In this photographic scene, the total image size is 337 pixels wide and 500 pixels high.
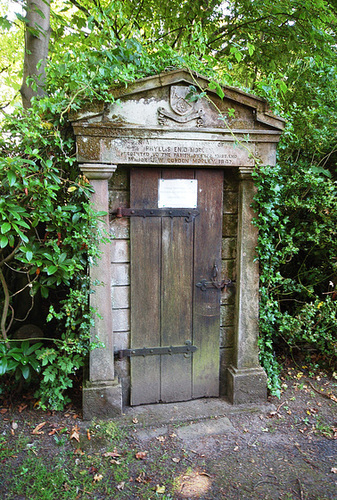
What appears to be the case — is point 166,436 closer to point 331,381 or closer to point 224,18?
point 331,381

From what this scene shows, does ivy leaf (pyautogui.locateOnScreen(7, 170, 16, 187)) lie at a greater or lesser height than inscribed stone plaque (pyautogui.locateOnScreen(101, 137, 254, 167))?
lesser

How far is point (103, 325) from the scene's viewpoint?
3.12 m

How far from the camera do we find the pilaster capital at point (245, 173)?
317cm

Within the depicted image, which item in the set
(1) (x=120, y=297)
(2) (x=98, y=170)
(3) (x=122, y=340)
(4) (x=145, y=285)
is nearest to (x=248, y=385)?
(3) (x=122, y=340)

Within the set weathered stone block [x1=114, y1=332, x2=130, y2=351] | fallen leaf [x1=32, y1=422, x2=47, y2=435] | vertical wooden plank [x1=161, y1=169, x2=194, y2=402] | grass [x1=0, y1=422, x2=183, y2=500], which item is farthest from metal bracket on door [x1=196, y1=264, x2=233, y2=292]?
fallen leaf [x1=32, y1=422, x2=47, y2=435]

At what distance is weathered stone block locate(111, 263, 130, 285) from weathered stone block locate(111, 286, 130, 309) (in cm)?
5

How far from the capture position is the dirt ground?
7.96 feet

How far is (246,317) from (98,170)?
77.6 inches

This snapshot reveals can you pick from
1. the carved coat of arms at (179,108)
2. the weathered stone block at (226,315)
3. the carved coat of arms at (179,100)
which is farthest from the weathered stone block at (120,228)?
the weathered stone block at (226,315)

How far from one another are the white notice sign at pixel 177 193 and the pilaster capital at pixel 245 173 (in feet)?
1.38

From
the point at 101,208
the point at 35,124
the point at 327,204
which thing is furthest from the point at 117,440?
the point at 327,204

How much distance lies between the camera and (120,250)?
3.18m

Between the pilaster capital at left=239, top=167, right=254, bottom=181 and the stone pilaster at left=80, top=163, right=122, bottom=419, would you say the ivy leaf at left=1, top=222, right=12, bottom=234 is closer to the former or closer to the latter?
the stone pilaster at left=80, top=163, right=122, bottom=419

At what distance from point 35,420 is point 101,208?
1970 millimetres
